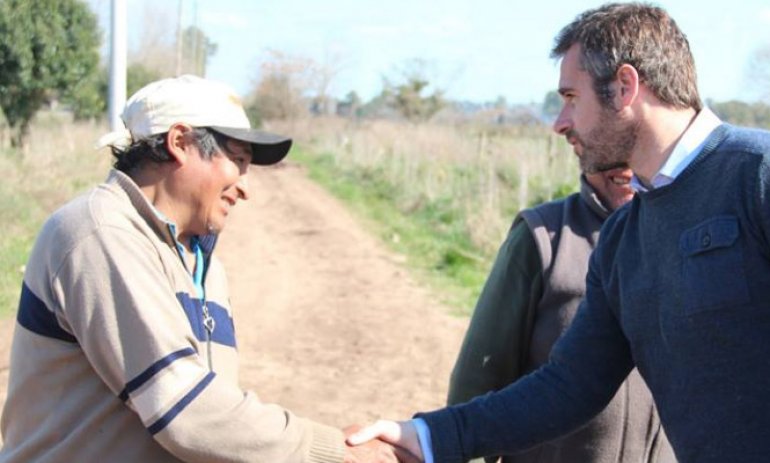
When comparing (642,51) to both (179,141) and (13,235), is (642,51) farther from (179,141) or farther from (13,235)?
(13,235)

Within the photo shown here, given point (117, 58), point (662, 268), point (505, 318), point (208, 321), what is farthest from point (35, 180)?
point (662, 268)

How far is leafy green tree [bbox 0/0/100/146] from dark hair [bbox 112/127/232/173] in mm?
16902

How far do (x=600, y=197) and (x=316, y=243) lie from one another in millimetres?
12749

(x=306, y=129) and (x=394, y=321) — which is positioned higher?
(x=394, y=321)

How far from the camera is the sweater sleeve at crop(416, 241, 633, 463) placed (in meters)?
2.76

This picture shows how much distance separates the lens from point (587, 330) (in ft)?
9.08

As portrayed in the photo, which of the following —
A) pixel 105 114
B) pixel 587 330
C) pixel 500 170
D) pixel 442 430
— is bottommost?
pixel 105 114

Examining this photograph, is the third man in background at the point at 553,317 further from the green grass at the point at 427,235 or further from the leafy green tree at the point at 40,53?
the leafy green tree at the point at 40,53

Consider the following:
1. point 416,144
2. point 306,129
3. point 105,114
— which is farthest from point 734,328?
point 306,129

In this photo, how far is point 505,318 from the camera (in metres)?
3.16

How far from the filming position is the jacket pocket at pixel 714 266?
6.97 ft

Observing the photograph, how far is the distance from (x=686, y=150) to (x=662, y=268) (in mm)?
270

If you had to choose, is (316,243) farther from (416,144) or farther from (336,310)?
(416,144)

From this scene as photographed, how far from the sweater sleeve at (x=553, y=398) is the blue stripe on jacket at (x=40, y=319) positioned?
113cm
